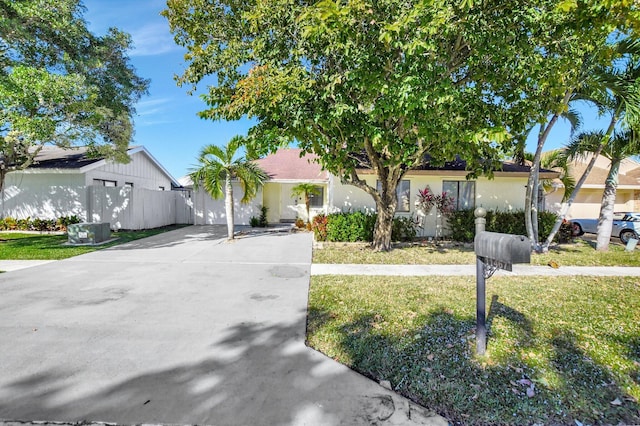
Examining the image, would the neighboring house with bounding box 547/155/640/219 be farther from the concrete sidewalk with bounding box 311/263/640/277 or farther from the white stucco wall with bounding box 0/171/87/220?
the white stucco wall with bounding box 0/171/87/220

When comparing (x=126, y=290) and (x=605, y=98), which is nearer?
(x=126, y=290)

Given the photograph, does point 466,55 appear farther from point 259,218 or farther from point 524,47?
point 259,218

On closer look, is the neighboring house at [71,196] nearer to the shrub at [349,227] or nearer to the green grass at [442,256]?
the shrub at [349,227]

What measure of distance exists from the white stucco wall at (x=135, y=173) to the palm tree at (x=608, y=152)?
1816 centimetres

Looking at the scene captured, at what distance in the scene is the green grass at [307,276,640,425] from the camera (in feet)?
8.51

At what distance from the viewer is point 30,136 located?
868 centimetres

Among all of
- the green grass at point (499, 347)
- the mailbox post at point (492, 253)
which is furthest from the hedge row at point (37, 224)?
the mailbox post at point (492, 253)

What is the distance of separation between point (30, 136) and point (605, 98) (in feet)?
51.4

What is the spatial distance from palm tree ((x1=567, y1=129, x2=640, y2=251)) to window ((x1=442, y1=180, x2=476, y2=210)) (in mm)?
3296

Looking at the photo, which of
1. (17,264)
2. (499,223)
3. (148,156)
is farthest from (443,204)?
(148,156)

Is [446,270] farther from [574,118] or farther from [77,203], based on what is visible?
[77,203]

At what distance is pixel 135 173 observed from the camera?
60.4ft

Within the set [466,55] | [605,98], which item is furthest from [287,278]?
[605,98]

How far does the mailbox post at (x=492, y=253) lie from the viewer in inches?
110
